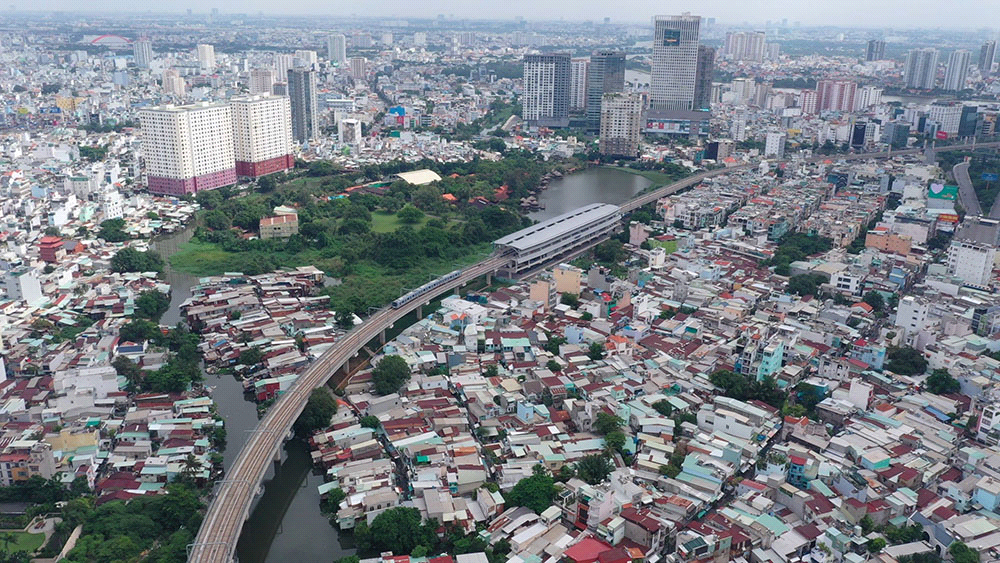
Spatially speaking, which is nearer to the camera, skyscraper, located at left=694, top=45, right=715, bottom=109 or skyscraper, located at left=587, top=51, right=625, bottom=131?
skyscraper, located at left=587, top=51, right=625, bottom=131

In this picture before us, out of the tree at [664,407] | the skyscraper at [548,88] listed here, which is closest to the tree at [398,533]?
the tree at [664,407]

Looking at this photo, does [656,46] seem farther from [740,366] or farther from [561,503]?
[561,503]

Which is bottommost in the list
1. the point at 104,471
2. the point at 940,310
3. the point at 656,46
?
the point at 104,471

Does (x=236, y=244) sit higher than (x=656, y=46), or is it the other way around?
(x=656, y=46)

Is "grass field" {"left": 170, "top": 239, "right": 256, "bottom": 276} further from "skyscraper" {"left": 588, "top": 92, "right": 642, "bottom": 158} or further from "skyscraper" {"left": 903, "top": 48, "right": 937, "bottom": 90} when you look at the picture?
"skyscraper" {"left": 903, "top": 48, "right": 937, "bottom": 90}

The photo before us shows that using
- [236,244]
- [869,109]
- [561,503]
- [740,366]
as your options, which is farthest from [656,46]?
[561,503]

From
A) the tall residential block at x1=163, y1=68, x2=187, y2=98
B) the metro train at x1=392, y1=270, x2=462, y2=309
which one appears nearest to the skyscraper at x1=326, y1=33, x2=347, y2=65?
the tall residential block at x1=163, y1=68, x2=187, y2=98

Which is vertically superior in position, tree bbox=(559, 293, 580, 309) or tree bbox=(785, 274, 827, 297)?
tree bbox=(785, 274, 827, 297)

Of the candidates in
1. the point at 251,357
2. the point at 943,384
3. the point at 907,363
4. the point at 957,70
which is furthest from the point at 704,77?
the point at 251,357

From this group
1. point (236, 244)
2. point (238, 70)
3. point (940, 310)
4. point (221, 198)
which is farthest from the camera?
point (238, 70)
